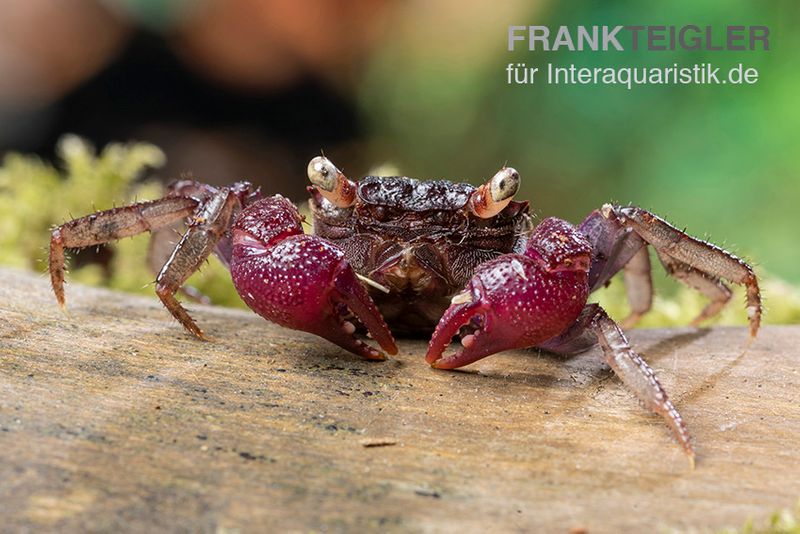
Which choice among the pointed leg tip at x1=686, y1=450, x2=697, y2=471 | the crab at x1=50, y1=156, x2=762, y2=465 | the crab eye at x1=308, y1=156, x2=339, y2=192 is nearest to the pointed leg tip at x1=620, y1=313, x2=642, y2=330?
the crab at x1=50, y1=156, x2=762, y2=465

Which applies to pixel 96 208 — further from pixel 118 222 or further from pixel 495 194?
pixel 495 194

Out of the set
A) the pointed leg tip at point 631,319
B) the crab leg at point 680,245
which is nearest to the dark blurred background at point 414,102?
the pointed leg tip at point 631,319

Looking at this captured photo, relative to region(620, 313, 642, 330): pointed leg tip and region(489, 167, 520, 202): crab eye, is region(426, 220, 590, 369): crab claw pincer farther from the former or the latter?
region(620, 313, 642, 330): pointed leg tip

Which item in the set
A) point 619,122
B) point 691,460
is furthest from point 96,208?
point 619,122

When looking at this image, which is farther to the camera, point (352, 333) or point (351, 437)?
point (352, 333)

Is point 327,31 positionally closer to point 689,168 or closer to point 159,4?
point 159,4

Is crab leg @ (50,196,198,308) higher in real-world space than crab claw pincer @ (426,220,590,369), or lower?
higher

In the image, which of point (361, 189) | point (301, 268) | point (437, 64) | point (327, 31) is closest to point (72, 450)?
point (301, 268)
